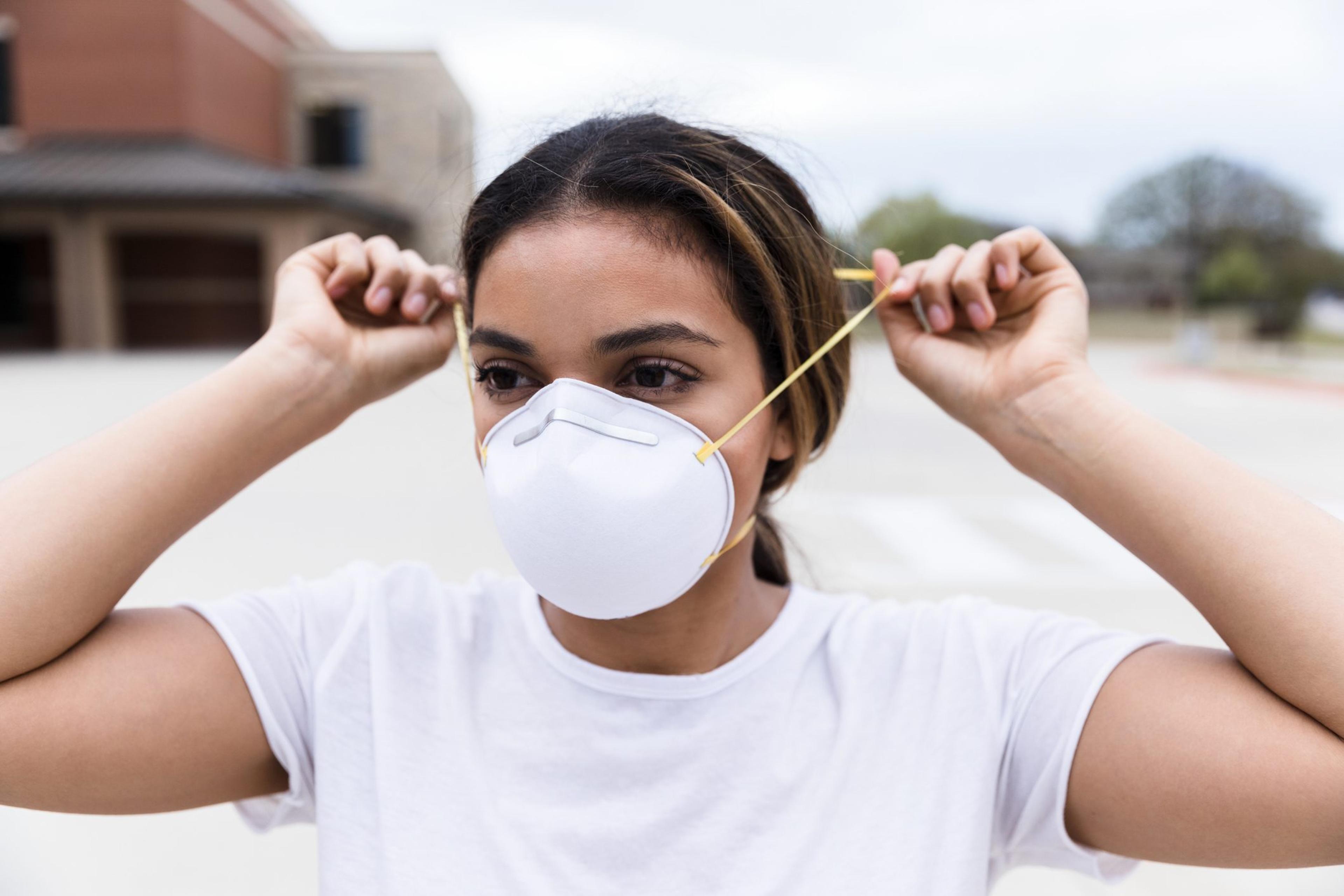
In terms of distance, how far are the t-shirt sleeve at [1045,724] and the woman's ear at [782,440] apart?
38 cm

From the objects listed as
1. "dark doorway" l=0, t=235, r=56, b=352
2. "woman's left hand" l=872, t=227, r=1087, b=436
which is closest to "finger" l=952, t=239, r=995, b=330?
"woman's left hand" l=872, t=227, r=1087, b=436

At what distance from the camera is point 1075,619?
1.33 m

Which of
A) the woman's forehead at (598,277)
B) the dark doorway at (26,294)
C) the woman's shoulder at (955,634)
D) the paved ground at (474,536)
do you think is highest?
the woman's forehead at (598,277)

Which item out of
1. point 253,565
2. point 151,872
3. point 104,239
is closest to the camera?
point 151,872

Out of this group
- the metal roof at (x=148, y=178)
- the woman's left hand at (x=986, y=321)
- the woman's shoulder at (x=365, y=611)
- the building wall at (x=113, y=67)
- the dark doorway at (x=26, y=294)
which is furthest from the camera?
the dark doorway at (x=26, y=294)

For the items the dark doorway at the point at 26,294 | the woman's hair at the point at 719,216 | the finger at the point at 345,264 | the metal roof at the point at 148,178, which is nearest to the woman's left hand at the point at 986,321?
the woman's hair at the point at 719,216

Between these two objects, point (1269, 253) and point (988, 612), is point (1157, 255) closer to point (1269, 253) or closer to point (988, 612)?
→ point (1269, 253)

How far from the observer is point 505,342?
1293mm

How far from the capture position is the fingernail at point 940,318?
154 centimetres

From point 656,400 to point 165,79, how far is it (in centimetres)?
2472

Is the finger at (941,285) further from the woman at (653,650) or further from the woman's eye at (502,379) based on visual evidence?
the woman's eye at (502,379)

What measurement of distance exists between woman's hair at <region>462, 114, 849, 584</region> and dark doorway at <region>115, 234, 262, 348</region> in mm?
23525

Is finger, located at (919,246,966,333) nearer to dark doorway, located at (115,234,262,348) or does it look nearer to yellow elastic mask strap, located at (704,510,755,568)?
yellow elastic mask strap, located at (704,510,755,568)

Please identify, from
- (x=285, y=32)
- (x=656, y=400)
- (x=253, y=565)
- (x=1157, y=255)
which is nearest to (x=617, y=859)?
(x=656, y=400)
